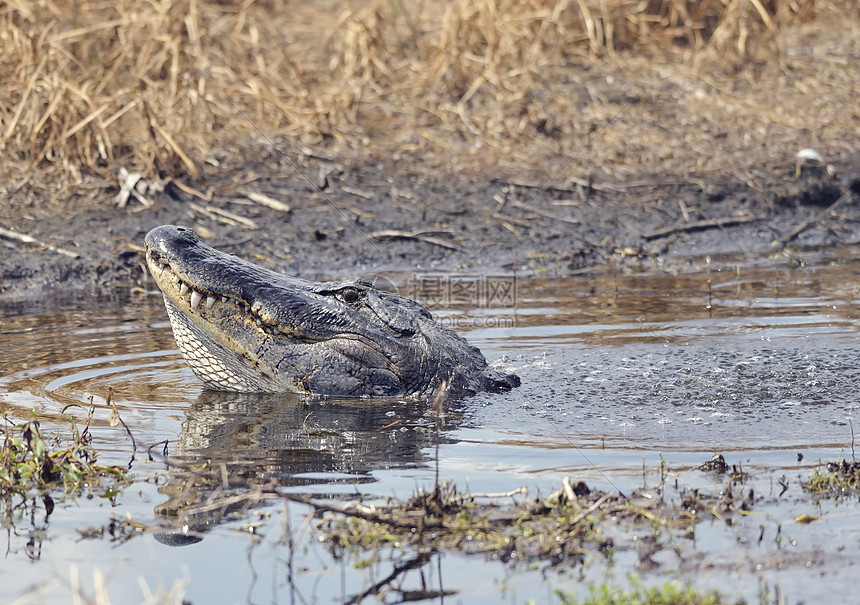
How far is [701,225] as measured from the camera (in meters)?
8.70

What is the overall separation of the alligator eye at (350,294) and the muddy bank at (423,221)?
279 cm

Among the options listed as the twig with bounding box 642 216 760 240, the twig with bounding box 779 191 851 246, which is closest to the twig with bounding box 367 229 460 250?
the twig with bounding box 642 216 760 240

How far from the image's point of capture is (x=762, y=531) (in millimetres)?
3166

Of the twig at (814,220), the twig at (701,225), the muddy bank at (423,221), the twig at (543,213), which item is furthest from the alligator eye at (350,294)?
the twig at (814,220)

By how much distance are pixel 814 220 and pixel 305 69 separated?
15.2 ft

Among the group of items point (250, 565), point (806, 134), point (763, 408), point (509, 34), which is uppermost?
point (509, 34)

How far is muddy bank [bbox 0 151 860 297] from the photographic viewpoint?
7945 mm

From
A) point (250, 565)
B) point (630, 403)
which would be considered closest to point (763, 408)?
point (630, 403)

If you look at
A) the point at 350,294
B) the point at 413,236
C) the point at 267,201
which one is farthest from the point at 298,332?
the point at 267,201

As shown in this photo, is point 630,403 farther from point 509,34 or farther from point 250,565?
point 509,34

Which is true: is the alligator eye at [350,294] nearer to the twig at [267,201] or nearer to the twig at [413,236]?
the twig at [413,236]

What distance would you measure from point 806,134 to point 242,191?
4.94m

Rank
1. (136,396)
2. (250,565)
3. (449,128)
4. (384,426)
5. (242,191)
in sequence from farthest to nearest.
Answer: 1. (449,128)
2. (242,191)
3. (136,396)
4. (384,426)
5. (250,565)

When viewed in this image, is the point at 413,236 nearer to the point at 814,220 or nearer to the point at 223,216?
the point at 223,216
